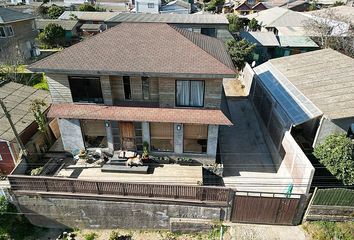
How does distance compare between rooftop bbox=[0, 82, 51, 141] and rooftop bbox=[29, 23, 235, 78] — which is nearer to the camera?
rooftop bbox=[29, 23, 235, 78]

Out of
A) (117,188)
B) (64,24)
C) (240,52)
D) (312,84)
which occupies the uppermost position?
(312,84)

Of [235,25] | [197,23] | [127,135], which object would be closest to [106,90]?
[127,135]

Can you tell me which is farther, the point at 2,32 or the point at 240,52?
the point at 2,32

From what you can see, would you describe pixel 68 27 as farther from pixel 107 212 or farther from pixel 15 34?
pixel 107 212

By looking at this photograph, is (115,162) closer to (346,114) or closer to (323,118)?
(323,118)

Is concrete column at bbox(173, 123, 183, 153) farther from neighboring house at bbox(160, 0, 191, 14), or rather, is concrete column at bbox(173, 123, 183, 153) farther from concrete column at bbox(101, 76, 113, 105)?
neighboring house at bbox(160, 0, 191, 14)

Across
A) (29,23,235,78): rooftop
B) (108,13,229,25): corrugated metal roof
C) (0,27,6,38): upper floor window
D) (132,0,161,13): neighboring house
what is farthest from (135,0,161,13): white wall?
(29,23,235,78): rooftop

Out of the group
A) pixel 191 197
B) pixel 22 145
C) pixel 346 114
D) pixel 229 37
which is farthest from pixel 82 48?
pixel 229 37
